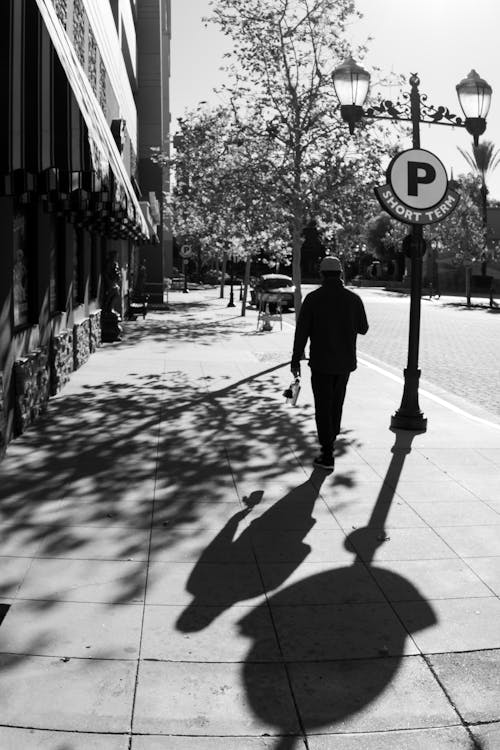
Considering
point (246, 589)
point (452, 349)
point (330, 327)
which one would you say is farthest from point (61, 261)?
point (452, 349)

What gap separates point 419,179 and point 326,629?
6.62m

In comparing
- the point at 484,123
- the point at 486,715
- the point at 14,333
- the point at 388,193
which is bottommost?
the point at 486,715

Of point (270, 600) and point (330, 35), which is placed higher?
point (330, 35)

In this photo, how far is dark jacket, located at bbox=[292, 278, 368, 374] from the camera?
7.82m

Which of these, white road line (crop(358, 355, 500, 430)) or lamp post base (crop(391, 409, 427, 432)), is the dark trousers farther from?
white road line (crop(358, 355, 500, 430))

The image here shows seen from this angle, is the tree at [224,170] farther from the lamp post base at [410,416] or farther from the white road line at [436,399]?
the lamp post base at [410,416]

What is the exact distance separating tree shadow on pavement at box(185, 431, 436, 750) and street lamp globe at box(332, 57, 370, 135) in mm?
6592

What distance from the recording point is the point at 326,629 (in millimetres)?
4523

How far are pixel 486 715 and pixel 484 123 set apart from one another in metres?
9.16

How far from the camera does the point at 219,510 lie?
6.62m

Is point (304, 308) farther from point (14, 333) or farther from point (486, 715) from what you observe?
point (486, 715)

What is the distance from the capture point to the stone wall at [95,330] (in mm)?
16984

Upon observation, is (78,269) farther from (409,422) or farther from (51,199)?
(409,422)

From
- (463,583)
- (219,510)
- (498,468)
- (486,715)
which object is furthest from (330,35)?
(486,715)
